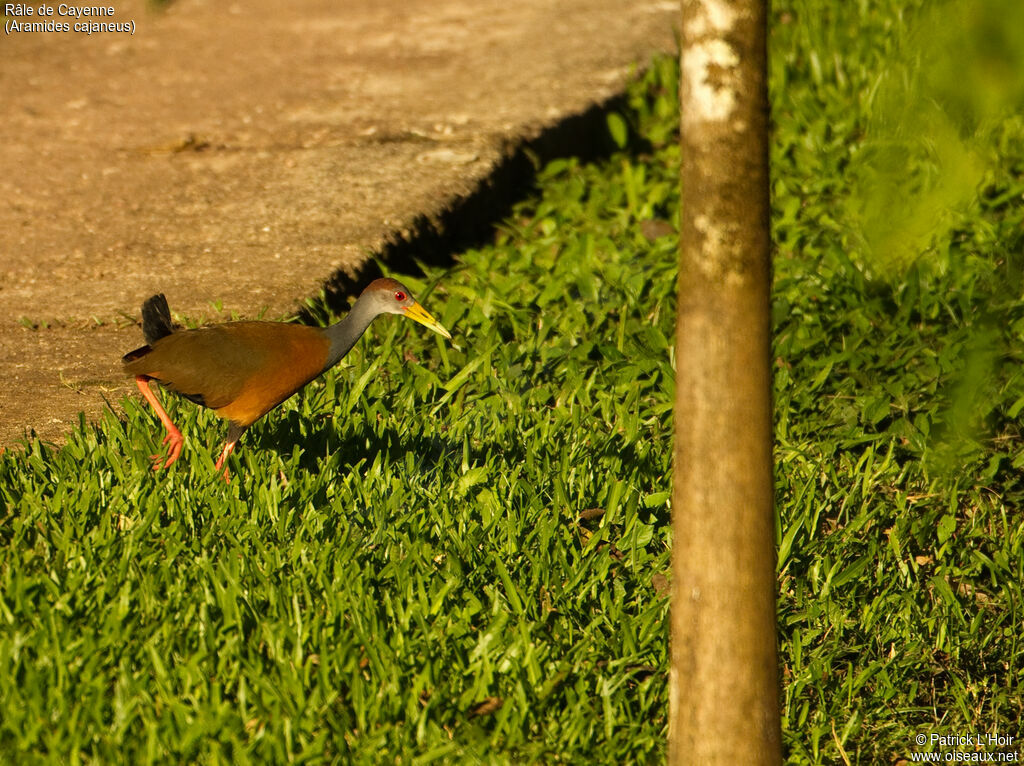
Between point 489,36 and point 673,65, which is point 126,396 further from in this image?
point 489,36

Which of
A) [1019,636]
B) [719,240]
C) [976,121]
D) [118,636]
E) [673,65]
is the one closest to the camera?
[976,121]

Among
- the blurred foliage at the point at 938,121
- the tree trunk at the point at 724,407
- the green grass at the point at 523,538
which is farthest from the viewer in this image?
the green grass at the point at 523,538

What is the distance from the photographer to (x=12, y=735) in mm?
2646

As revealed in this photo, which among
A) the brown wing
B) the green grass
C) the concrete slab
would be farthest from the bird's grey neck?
the concrete slab

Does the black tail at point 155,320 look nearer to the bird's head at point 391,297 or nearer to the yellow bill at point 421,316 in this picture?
the bird's head at point 391,297

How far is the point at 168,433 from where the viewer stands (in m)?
3.82

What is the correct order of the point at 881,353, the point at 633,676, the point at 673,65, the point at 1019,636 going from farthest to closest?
1. the point at 673,65
2. the point at 881,353
3. the point at 1019,636
4. the point at 633,676

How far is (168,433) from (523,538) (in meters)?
1.14

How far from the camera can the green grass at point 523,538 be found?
2.77m

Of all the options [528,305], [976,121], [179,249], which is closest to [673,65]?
[528,305]

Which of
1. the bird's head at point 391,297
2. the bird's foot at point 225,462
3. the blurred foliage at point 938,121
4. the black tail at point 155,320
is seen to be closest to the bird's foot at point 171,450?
the bird's foot at point 225,462

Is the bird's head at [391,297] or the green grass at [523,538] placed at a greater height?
the bird's head at [391,297]

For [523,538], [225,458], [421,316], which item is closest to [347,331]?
[421,316]

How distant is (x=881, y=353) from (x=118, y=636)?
9.59 ft
